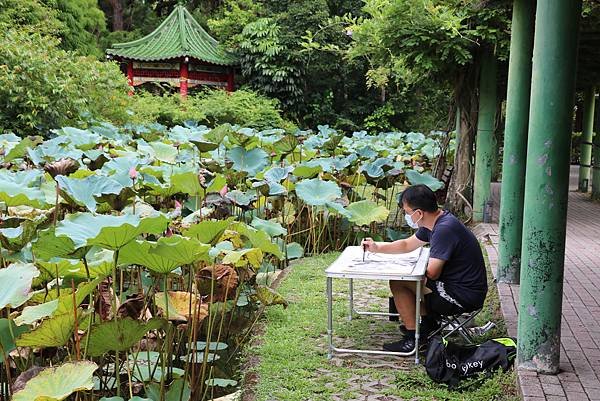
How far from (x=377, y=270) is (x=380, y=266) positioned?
15 centimetres

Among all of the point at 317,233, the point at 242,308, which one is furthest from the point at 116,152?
the point at 242,308

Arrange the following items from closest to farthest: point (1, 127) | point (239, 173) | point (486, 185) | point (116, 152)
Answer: point (239, 173) → point (116, 152) → point (486, 185) → point (1, 127)

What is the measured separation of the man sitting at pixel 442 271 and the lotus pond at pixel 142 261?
31.5 inches

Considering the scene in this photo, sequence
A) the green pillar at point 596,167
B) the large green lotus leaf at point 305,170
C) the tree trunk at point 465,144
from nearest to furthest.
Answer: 1. the large green lotus leaf at point 305,170
2. the tree trunk at point 465,144
3. the green pillar at point 596,167

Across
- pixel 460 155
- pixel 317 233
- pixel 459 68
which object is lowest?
pixel 317 233

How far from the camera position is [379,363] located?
4137 mm

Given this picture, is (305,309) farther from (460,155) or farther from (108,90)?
(108,90)

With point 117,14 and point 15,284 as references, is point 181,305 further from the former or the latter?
point 117,14

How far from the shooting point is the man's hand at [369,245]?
441 cm

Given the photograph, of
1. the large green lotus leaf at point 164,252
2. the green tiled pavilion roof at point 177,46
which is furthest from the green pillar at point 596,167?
the green tiled pavilion roof at point 177,46

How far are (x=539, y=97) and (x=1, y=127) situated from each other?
8.69 m

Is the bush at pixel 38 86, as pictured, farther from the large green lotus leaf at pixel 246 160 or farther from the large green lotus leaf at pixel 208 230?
the large green lotus leaf at pixel 208 230

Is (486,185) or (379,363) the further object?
(486,185)

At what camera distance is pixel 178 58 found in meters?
21.1
